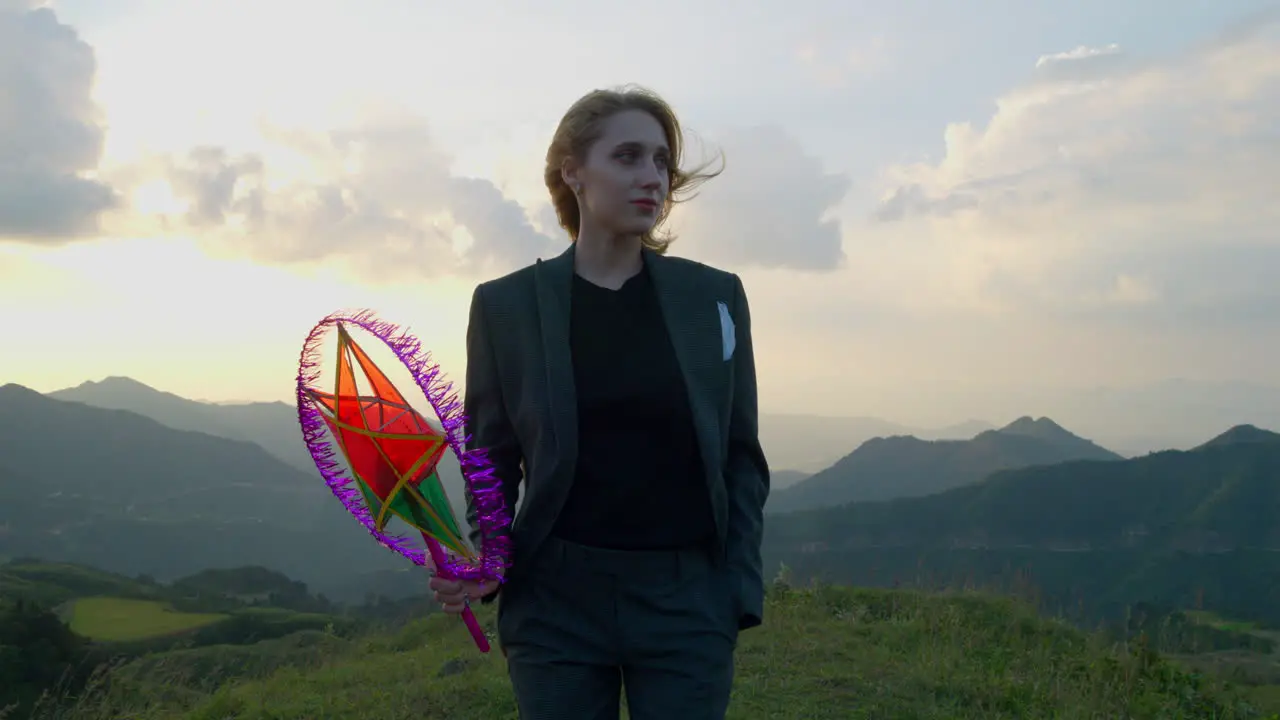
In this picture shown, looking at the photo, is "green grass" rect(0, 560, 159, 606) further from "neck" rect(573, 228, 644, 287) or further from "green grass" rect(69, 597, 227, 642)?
"neck" rect(573, 228, 644, 287)

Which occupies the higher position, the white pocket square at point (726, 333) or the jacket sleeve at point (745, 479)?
the white pocket square at point (726, 333)

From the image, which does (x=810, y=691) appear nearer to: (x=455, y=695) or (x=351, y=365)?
(x=455, y=695)

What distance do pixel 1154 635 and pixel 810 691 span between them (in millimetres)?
3384

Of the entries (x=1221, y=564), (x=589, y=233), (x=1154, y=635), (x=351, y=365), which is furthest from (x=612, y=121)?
(x=1221, y=564)

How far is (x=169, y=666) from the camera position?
816 centimetres

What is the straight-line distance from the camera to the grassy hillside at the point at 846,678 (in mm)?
6027

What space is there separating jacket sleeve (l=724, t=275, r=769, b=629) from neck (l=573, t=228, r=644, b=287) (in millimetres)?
304

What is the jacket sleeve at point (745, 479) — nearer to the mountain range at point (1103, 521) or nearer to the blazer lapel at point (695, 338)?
the blazer lapel at point (695, 338)

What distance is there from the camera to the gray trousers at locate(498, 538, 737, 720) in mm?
2258

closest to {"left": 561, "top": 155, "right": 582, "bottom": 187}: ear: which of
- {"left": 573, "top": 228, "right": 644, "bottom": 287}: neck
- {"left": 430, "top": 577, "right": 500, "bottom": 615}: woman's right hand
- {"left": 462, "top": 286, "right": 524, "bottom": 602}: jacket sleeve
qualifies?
{"left": 573, "top": 228, "right": 644, "bottom": 287}: neck

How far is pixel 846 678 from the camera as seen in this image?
6492mm

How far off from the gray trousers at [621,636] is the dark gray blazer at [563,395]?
4.1 inches

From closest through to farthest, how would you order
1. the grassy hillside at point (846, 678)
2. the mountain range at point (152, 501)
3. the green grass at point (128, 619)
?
1. the grassy hillside at point (846, 678)
2. the green grass at point (128, 619)
3. the mountain range at point (152, 501)

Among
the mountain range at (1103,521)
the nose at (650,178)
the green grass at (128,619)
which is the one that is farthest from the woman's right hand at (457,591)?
the mountain range at (1103,521)
